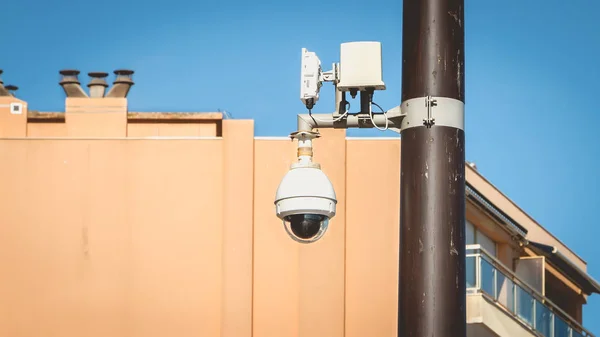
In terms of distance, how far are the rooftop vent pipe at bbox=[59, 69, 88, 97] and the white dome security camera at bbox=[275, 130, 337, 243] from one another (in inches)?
744

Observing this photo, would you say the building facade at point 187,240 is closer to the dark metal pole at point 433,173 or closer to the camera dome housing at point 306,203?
the camera dome housing at point 306,203

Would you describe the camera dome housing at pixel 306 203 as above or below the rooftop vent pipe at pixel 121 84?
below

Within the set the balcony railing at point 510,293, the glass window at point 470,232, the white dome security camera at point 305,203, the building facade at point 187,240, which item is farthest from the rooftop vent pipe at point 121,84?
the white dome security camera at point 305,203

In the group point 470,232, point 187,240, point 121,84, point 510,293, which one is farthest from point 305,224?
point 470,232

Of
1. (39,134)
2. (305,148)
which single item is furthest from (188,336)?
(305,148)

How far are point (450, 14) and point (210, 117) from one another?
1766 cm

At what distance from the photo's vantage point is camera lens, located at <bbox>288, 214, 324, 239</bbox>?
26.6 ft

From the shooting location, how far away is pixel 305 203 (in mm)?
8070

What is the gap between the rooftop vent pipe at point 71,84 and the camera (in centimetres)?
2655

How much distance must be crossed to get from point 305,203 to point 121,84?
1924cm

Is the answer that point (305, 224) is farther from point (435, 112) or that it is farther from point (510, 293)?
point (510, 293)

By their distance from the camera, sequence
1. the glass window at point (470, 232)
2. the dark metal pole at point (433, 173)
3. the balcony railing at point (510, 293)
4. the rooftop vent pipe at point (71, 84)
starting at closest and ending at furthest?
the dark metal pole at point (433, 173) < the balcony railing at point (510, 293) < the rooftop vent pipe at point (71, 84) < the glass window at point (470, 232)

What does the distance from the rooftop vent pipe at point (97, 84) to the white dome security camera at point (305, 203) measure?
18.9m

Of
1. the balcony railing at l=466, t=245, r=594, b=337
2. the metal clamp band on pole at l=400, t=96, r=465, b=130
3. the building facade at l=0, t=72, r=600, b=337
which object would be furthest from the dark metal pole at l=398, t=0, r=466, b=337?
the balcony railing at l=466, t=245, r=594, b=337
